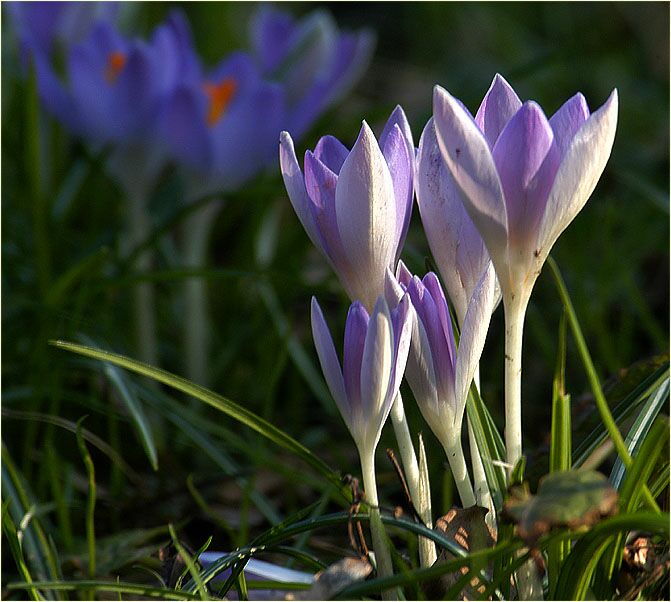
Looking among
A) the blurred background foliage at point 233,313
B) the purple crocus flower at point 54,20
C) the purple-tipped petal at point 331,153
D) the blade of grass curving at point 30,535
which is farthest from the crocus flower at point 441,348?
the purple crocus flower at point 54,20

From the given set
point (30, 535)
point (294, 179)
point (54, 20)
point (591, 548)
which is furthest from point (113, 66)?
point (591, 548)

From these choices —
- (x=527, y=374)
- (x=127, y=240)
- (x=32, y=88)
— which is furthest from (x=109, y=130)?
(x=527, y=374)

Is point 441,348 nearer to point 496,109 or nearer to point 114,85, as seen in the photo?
point 496,109

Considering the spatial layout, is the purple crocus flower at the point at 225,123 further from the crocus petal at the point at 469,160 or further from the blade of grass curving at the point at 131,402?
the crocus petal at the point at 469,160

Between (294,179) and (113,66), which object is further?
(113,66)

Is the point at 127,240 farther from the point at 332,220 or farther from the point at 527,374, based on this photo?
the point at 332,220

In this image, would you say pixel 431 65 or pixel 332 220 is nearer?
pixel 332 220

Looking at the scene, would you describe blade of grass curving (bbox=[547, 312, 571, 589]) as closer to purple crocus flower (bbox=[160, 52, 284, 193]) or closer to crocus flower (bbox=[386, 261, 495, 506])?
crocus flower (bbox=[386, 261, 495, 506])
